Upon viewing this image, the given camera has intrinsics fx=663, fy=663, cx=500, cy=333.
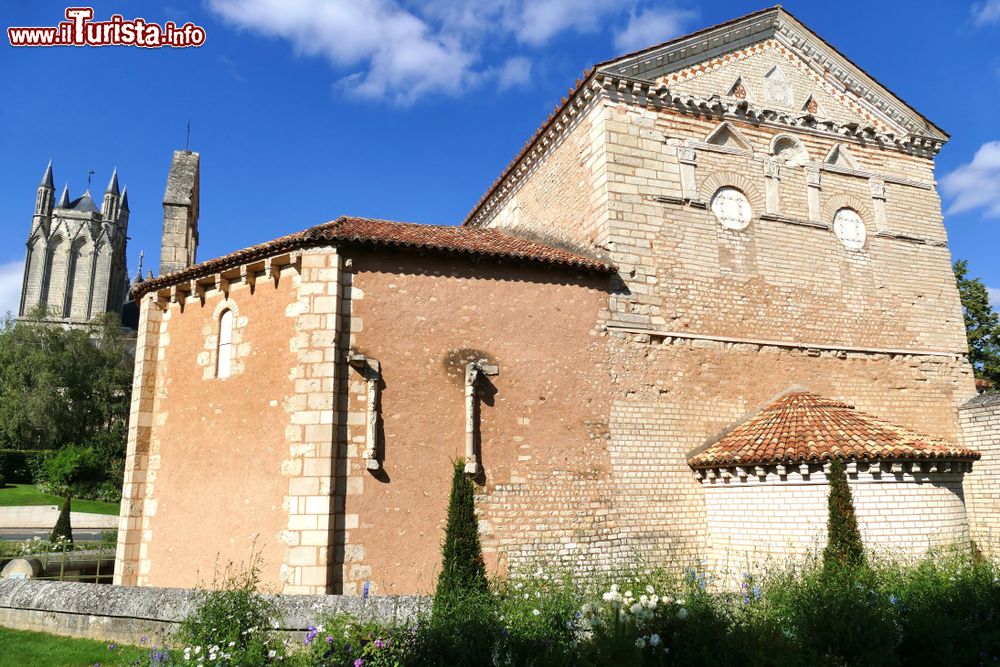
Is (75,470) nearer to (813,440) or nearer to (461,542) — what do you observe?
(461,542)

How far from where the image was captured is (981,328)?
25859 millimetres

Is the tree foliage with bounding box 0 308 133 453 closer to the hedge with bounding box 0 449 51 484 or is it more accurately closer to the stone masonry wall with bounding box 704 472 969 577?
the hedge with bounding box 0 449 51 484

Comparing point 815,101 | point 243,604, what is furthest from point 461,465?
point 815,101

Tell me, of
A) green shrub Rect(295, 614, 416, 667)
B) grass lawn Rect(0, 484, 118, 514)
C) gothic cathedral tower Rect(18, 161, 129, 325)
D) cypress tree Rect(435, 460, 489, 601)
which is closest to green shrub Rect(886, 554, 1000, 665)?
green shrub Rect(295, 614, 416, 667)

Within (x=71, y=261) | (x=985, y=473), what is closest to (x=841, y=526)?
(x=985, y=473)

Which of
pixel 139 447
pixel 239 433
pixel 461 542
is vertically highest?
pixel 239 433

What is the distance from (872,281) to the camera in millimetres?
15469

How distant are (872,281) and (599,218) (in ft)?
22.8

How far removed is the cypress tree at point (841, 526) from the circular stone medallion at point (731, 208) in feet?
19.3

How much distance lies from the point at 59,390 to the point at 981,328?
164ft

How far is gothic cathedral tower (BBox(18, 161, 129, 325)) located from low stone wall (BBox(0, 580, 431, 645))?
7284cm

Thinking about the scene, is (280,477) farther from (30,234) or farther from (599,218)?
(30,234)

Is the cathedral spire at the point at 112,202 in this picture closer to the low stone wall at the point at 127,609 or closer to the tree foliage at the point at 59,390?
the tree foliage at the point at 59,390

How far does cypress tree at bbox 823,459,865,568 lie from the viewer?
1010cm
